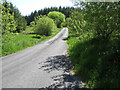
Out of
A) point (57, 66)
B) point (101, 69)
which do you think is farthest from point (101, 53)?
point (57, 66)

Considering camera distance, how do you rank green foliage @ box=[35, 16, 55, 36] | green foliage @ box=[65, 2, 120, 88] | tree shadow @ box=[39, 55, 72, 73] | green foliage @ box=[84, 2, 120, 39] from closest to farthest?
green foliage @ box=[65, 2, 120, 88], green foliage @ box=[84, 2, 120, 39], tree shadow @ box=[39, 55, 72, 73], green foliage @ box=[35, 16, 55, 36]

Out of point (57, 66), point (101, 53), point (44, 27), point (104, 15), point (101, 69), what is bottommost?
point (57, 66)

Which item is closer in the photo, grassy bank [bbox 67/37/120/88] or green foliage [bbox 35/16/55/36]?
grassy bank [bbox 67/37/120/88]

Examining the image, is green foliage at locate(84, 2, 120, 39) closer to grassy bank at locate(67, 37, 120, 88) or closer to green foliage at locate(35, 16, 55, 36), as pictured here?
grassy bank at locate(67, 37, 120, 88)

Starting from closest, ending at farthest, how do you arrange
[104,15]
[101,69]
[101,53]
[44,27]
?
[101,69], [101,53], [104,15], [44,27]

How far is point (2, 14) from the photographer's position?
48.7 ft

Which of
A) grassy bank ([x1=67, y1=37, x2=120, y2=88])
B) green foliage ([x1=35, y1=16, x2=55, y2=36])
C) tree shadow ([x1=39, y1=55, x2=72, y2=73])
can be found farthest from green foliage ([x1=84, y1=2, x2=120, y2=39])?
green foliage ([x1=35, y1=16, x2=55, y2=36])

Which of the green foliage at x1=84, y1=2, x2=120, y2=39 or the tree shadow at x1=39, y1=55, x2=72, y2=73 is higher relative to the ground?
the green foliage at x1=84, y1=2, x2=120, y2=39

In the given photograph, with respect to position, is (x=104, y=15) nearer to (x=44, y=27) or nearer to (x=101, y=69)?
(x=101, y=69)

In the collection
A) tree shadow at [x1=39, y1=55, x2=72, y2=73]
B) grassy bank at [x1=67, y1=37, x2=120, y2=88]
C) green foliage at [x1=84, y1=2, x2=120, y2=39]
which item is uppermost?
green foliage at [x1=84, y1=2, x2=120, y2=39]

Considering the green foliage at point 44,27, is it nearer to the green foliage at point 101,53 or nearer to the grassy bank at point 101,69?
the green foliage at point 101,53

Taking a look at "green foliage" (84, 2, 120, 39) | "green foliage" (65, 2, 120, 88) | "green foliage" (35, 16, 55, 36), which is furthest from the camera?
"green foliage" (35, 16, 55, 36)

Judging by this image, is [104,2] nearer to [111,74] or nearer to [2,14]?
[111,74]

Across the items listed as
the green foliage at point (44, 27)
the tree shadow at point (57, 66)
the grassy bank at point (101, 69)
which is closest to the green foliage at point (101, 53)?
the grassy bank at point (101, 69)
